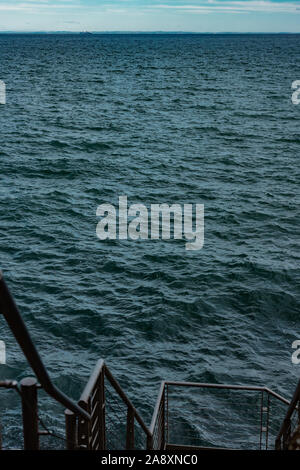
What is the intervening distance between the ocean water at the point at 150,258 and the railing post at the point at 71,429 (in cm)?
1006

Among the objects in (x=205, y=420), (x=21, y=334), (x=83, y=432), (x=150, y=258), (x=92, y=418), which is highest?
(x=21, y=334)

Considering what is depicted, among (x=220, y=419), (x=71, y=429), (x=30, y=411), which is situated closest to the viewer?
(x=30, y=411)

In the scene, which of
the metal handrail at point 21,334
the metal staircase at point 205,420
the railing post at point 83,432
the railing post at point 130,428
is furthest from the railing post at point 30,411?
the metal staircase at point 205,420

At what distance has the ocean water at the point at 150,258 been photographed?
1706 centimetres

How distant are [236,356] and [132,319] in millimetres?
3804

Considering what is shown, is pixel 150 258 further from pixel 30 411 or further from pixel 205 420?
pixel 30 411

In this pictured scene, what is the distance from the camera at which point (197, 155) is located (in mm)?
43906

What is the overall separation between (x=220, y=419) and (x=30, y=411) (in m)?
12.2

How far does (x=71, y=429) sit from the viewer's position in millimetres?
4176

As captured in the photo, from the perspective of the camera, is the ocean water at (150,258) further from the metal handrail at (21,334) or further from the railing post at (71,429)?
the metal handrail at (21,334)

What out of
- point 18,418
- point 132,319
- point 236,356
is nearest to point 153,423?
point 18,418

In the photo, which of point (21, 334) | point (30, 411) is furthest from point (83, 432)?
point (21, 334)
